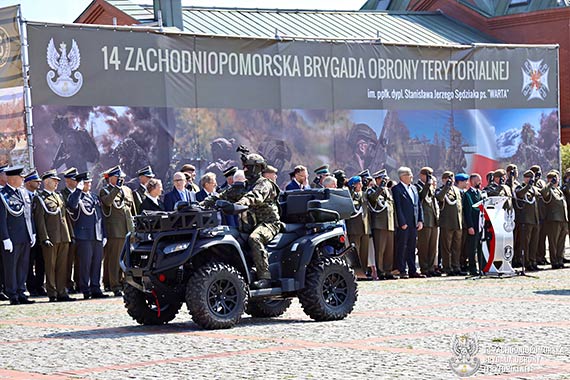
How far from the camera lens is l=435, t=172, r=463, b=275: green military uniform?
73.6 ft

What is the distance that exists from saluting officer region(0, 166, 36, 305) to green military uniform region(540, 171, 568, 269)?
10.7 metres

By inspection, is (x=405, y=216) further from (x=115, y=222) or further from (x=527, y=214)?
(x=115, y=222)

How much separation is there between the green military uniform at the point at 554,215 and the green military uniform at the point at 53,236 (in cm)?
1003

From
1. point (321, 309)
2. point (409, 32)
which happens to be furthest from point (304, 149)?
point (409, 32)

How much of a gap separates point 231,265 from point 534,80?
46.8 ft

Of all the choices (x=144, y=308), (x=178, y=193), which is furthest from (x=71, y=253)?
(x=144, y=308)

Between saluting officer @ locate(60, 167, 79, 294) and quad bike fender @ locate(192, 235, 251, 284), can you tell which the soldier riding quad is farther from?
saluting officer @ locate(60, 167, 79, 294)

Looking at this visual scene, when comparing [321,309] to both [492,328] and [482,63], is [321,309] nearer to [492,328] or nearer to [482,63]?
[492,328]

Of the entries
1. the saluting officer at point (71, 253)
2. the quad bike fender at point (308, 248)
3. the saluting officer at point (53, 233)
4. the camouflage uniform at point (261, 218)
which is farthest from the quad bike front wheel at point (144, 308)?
the saluting officer at point (71, 253)

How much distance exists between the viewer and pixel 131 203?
19.2 m

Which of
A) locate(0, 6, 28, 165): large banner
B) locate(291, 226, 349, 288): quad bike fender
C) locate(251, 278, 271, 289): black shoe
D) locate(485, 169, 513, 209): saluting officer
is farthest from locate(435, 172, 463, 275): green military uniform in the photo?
locate(251, 278, 271, 289): black shoe

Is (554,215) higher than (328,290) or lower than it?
higher

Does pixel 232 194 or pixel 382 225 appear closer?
pixel 232 194

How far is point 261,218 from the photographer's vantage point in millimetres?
13805
